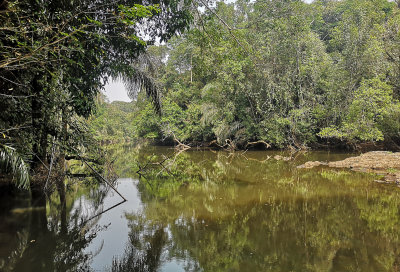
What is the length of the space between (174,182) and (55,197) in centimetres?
316

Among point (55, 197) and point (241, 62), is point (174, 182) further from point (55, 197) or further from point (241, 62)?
point (241, 62)

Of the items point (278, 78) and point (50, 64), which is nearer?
point (50, 64)

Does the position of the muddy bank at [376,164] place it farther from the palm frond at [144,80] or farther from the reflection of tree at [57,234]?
the reflection of tree at [57,234]

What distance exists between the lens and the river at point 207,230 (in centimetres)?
291

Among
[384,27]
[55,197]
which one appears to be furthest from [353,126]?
[55,197]

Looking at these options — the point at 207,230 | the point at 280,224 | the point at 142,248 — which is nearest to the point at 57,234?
the point at 142,248

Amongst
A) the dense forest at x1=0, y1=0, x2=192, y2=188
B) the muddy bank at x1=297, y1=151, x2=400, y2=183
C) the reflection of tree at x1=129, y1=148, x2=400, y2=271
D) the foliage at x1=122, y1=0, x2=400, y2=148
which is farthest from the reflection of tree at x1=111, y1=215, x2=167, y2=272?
the foliage at x1=122, y1=0, x2=400, y2=148

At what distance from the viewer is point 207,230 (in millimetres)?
3863

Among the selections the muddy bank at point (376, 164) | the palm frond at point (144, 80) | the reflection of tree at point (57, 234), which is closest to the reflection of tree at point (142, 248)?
the reflection of tree at point (57, 234)

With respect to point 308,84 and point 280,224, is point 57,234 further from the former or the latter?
point 308,84

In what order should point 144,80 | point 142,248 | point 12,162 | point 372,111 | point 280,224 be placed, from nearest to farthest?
1. point 12,162
2. point 142,248
3. point 280,224
4. point 144,80
5. point 372,111

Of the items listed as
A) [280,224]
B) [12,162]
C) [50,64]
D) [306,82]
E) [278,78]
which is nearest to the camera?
[12,162]

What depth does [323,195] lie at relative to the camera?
5.93 meters

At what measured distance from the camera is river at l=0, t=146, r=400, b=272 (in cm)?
291
